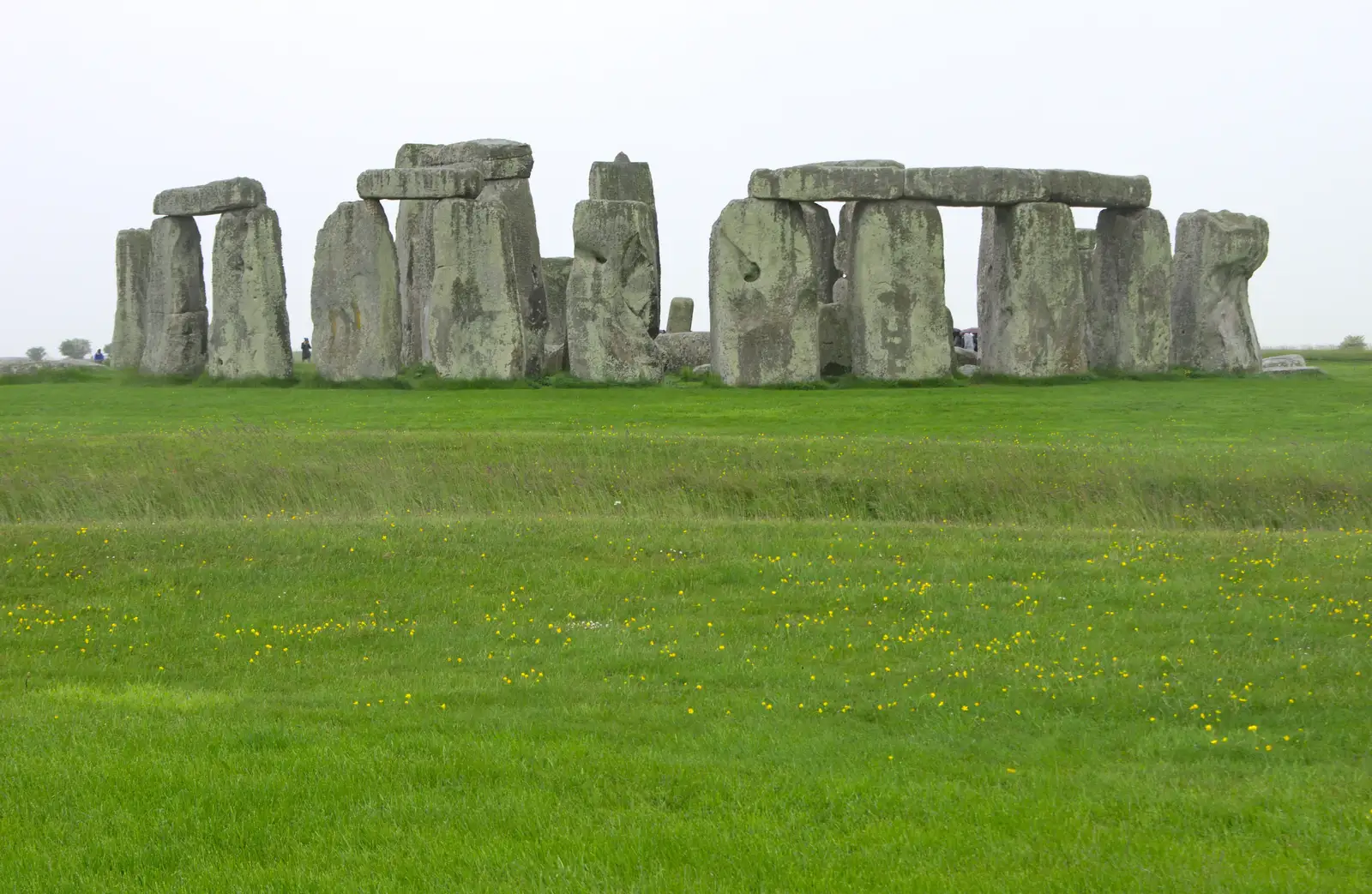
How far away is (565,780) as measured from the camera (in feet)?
23.1

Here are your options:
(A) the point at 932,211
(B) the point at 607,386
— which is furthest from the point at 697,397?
(A) the point at 932,211

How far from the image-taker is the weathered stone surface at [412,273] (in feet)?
107

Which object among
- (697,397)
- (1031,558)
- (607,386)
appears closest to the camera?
(1031,558)

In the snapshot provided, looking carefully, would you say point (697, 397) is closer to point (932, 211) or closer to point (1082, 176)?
point (932, 211)

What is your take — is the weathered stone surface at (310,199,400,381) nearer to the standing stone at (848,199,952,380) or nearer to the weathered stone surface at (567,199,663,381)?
the weathered stone surface at (567,199,663,381)

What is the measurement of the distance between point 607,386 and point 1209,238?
11.8 metres

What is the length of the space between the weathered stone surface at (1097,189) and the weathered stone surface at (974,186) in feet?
0.97

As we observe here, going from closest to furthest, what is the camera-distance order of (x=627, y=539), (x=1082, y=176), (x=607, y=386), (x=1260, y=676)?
(x=1260, y=676), (x=627, y=539), (x=607, y=386), (x=1082, y=176)

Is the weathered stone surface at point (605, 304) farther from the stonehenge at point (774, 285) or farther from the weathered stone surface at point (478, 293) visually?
the weathered stone surface at point (478, 293)

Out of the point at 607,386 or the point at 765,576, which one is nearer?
the point at 765,576

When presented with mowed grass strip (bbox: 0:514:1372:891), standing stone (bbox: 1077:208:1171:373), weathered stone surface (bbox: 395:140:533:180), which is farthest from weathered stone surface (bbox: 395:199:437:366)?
mowed grass strip (bbox: 0:514:1372:891)

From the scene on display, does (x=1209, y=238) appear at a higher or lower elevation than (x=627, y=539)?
higher

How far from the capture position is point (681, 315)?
134ft

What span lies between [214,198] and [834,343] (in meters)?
11.4
